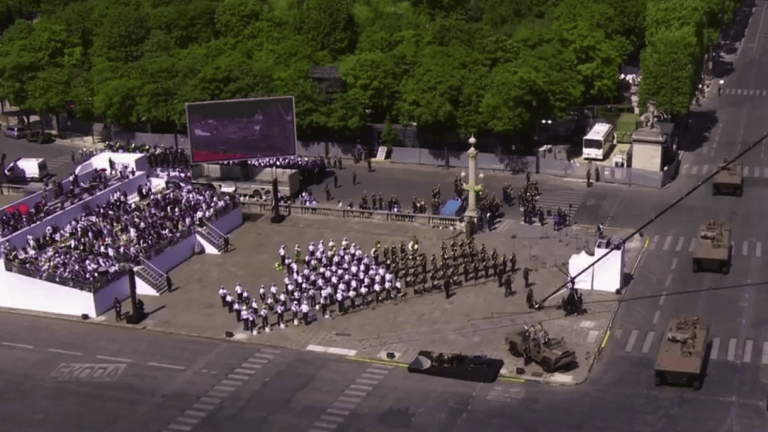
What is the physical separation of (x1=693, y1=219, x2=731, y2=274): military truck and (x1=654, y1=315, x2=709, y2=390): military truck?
13252mm

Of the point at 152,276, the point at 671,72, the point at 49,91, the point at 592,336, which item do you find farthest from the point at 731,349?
the point at 49,91

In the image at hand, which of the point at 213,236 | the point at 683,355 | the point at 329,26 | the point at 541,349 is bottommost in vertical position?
the point at 541,349

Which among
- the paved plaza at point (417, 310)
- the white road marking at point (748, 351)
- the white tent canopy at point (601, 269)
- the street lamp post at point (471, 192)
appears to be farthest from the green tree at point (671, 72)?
the white road marking at point (748, 351)

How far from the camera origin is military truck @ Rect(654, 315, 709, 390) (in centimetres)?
5469

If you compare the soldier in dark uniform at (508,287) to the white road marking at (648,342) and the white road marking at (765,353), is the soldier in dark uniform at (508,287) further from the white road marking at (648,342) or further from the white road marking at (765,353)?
the white road marking at (765,353)

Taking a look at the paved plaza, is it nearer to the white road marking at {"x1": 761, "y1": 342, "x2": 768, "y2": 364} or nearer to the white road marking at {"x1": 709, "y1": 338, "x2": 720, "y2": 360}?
the white road marking at {"x1": 709, "y1": 338, "x2": 720, "y2": 360}

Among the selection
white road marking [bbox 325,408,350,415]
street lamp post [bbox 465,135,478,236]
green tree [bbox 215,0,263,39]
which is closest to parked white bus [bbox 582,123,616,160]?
street lamp post [bbox 465,135,478,236]

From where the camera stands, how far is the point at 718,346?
60.2 metres

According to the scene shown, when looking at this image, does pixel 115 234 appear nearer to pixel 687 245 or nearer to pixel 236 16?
pixel 687 245

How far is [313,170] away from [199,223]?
1956cm

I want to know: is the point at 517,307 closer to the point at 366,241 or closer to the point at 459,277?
the point at 459,277

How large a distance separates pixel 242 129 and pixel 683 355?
46.2 meters

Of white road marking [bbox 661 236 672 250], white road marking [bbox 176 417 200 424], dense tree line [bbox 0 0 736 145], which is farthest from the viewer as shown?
dense tree line [bbox 0 0 736 145]

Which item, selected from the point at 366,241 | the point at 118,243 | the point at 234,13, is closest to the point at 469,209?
the point at 366,241
